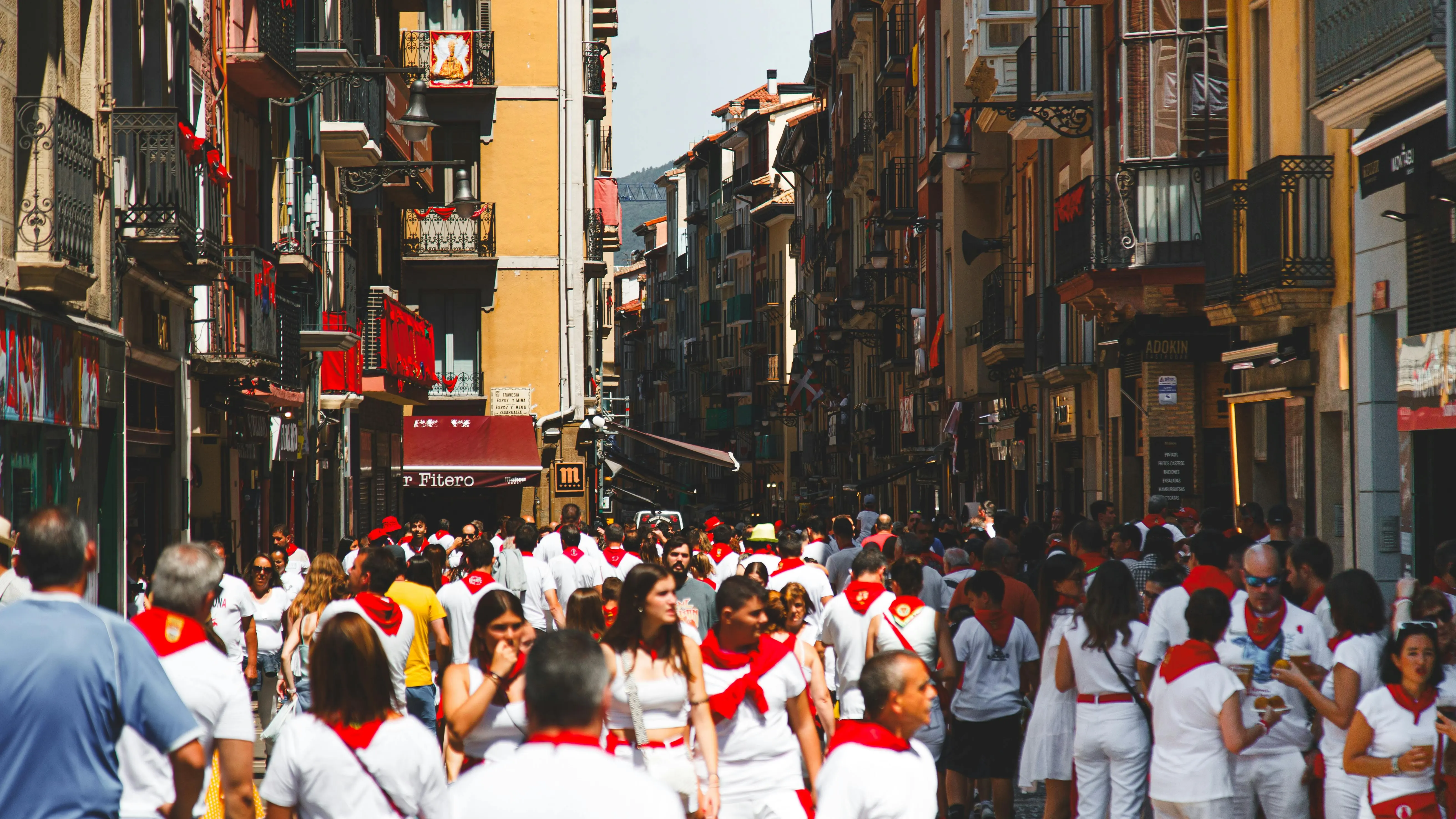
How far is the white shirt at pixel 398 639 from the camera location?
10547 millimetres

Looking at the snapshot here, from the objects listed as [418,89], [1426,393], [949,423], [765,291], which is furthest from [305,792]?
[765,291]

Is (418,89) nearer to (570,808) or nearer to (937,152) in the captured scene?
(937,152)

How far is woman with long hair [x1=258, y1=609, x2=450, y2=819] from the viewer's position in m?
5.97

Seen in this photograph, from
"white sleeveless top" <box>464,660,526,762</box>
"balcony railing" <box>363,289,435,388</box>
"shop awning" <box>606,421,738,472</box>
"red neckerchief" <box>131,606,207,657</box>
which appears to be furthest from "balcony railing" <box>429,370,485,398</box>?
"red neckerchief" <box>131,606,207,657</box>

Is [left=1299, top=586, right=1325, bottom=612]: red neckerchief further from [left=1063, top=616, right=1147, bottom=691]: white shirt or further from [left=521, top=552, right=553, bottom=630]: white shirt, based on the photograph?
[left=521, top=552, right=553, bottom=630]: white shirt

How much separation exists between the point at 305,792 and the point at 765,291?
8359 centimetres

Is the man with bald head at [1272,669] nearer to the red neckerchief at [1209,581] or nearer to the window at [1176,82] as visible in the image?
the red neckerchief at [1209,581]

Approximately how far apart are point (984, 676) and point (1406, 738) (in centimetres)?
363

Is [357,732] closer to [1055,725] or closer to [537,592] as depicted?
[1055,725]

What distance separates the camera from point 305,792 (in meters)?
5.99

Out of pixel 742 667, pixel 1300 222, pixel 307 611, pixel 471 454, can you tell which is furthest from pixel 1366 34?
pixel 471 454

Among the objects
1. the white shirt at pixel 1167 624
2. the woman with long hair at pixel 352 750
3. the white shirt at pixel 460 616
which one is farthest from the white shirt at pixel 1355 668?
the white shirt at pixel 460 616

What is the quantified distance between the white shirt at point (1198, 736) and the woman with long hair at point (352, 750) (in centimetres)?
339

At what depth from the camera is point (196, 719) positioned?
5777 mm
